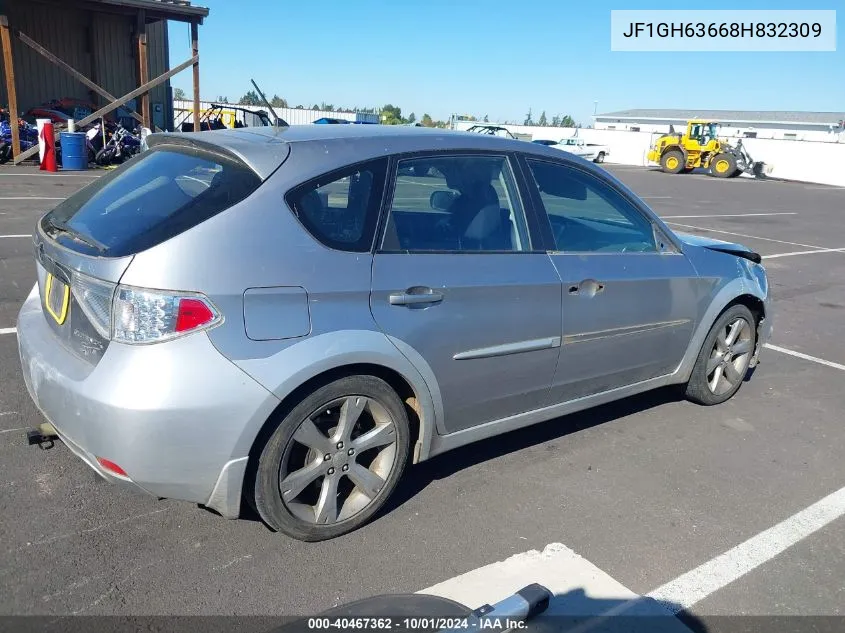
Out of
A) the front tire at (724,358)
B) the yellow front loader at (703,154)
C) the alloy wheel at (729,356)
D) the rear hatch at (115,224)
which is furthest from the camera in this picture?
the yellow front loader at (703,154)

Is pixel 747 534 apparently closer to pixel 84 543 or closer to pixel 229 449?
pixel 229 449

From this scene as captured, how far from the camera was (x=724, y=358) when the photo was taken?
4660mm

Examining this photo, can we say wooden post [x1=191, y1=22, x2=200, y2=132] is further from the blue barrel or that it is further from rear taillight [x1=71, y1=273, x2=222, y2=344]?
rear taillight [x1=71, y1=273, x2=222, y2=344]

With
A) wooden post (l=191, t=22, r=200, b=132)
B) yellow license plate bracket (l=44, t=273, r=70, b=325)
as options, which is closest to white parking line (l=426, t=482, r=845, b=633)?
yellow license plate bracket (l=44, t=273, r=70, b=325)

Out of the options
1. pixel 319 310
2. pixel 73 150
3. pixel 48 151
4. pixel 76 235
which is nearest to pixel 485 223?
pixel 319 310

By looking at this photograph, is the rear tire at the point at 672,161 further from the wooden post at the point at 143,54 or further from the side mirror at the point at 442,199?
the side mirror at the point at 442,199

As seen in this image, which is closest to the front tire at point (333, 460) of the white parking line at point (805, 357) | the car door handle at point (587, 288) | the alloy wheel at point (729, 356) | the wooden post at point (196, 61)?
the car door handle at point (587, 288)

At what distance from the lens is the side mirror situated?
11.0ft

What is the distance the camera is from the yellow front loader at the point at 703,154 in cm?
3528

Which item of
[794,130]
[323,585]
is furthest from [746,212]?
[794,130]

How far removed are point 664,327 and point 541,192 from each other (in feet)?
3.88

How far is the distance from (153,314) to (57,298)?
669mm

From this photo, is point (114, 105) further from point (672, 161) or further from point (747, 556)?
point (672, 161)

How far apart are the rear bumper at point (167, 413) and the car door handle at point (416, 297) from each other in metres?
0.67
